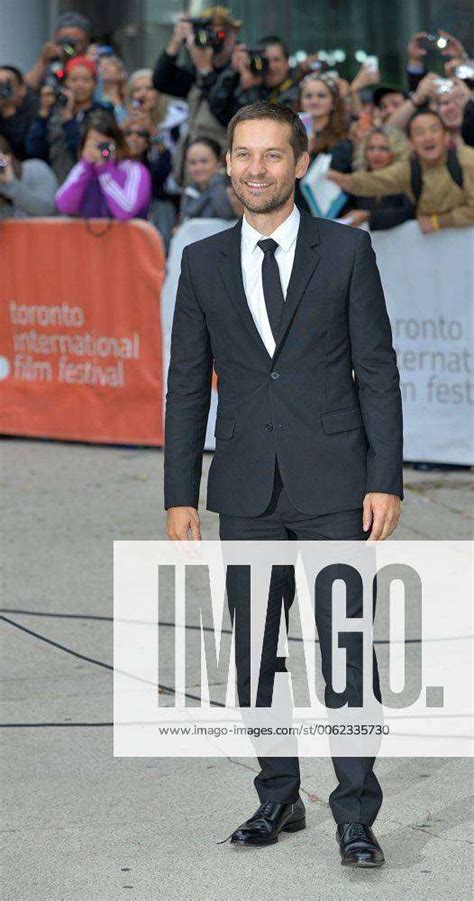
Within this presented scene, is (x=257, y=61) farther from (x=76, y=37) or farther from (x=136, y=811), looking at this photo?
(x=136, y=811)

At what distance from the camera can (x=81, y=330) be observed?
1123 cm

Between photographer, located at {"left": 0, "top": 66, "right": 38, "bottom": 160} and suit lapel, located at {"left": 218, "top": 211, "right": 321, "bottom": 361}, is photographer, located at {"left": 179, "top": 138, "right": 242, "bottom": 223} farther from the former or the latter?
suit lapel, located at {"left": 218, "top": 211, "right": 321, "bottom": 361}

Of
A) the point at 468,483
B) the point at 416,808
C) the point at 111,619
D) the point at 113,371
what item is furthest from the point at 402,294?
the point at 416,808

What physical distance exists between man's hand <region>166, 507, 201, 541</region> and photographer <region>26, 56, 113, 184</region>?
751 centimetres

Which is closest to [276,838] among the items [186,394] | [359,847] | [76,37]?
[359,847]

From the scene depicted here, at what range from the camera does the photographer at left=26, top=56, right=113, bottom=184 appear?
11594 millimetres

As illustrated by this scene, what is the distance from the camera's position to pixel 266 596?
4.35m

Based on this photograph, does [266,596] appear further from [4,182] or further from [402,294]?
[4,182]

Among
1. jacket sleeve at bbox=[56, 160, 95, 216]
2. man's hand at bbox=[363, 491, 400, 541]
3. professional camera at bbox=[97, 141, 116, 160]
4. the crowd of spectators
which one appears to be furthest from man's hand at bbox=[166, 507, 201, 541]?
jacket sleeve at bbox=[56, 160, 95, 216]

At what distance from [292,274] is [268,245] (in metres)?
0.11

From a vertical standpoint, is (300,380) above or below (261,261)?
below

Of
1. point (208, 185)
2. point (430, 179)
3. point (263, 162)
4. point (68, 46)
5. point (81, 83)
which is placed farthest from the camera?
point (68, 46)

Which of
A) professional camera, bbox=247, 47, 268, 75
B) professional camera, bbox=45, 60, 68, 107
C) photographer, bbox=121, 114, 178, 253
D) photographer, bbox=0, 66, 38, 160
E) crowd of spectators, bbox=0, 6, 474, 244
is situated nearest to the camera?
crowd of spectators, bbox=0, 6, 474, 244

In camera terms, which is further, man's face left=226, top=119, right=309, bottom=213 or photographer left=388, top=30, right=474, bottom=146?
photographer left=388, top=30, right=474, bottom=146
